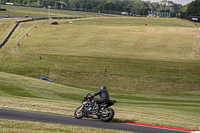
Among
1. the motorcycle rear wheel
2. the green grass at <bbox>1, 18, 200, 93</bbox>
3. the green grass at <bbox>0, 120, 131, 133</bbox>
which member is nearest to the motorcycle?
the motorcycle rear wheel

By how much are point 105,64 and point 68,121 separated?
149 ft

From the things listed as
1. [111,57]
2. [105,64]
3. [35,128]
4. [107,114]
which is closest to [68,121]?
[107,114]

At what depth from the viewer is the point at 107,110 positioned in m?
16.9

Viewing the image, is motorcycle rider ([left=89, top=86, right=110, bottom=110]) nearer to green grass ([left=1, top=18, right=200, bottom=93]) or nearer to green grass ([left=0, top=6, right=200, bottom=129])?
green grass ([left=0, top=6, right=200, bottom=129])

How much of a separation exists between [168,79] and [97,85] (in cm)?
1404

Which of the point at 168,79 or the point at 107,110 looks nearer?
the point at 107,110

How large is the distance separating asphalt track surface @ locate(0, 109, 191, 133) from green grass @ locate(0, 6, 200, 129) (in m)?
2.87

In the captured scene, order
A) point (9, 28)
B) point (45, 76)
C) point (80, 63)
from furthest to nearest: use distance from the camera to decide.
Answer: point (9, 28)
point (80, 63)
point (45, 76)

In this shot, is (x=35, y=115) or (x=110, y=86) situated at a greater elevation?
(x=35, y=115)

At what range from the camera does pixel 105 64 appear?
6194 centimetres

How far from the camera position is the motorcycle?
16766mm

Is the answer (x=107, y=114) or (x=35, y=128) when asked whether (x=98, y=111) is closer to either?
(x=107, y=114)

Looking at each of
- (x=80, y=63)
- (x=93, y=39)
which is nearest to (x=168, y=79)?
(x=80, y=63)

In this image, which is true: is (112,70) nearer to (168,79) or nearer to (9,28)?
(168,79)
